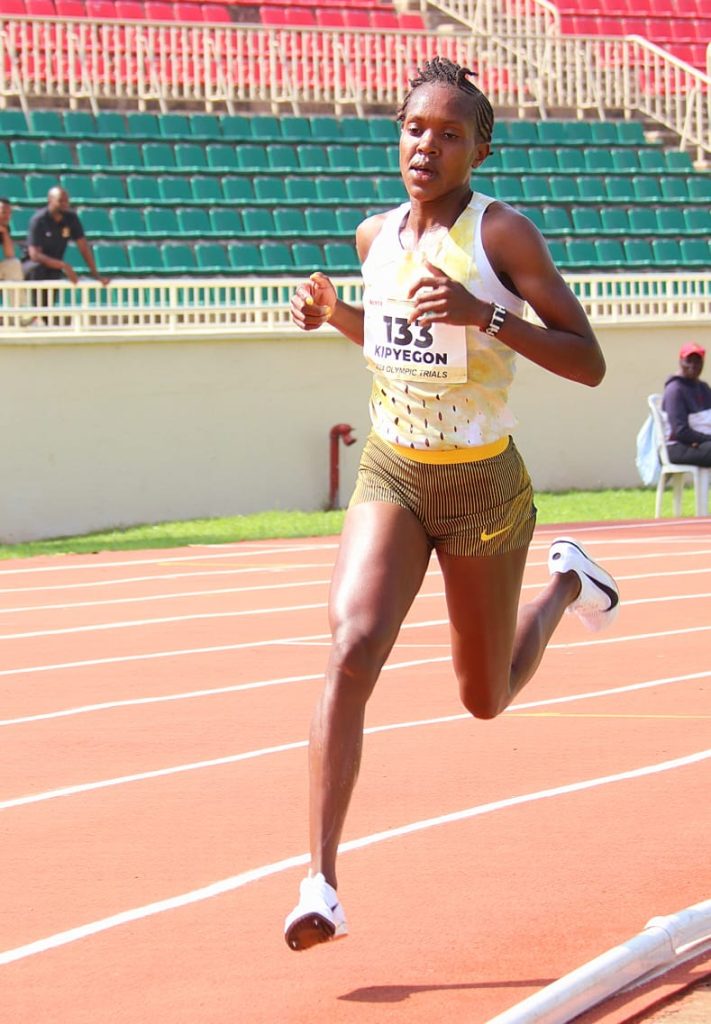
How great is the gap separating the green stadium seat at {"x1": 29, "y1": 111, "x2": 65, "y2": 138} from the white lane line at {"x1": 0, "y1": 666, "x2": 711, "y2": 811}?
15351 mm

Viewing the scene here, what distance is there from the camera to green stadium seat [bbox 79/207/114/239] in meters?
20.5

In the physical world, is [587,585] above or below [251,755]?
above

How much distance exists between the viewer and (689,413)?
52.7ft


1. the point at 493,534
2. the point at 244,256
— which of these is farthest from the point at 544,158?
the point at 493,534

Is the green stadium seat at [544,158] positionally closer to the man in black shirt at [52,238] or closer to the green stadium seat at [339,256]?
the green stadium seat at [339,256]

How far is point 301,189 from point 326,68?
10.7 feet

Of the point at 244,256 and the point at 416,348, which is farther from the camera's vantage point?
the point at 244,256

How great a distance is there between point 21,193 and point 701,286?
26.2 ft

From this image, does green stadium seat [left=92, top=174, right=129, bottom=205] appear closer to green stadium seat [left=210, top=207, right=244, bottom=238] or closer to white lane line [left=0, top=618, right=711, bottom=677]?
green stadium seat [left=210, top=207, right=244, bottom=238]

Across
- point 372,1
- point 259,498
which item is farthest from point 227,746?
point 372,1

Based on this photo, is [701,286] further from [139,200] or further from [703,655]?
[703,655]

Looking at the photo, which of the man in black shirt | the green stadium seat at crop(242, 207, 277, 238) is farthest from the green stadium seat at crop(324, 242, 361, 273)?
the man in black shirt

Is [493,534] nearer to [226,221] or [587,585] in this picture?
[587,585]

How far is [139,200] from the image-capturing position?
2100 centimetres
